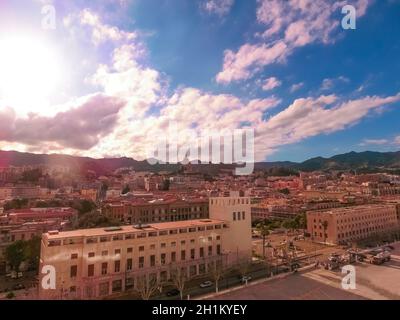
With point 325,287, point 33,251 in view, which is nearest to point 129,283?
point 33,251

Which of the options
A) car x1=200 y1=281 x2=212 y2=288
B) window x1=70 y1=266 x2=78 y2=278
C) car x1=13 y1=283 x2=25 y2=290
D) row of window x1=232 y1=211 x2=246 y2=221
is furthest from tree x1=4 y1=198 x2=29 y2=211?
car x1=200 y1=281 x2=212 y2=288

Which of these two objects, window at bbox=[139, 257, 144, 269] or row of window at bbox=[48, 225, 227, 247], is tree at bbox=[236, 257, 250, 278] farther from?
window at bbox=[139, 257, 144, 269]

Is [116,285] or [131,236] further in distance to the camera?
[131,236]

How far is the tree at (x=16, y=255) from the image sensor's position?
153 ft

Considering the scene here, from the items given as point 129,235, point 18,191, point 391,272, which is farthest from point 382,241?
point 18,191

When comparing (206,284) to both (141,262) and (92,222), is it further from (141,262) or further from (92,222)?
(92,222)

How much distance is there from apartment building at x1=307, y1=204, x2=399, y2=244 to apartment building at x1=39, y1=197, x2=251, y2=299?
2647cm

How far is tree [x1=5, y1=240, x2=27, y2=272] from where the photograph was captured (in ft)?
153

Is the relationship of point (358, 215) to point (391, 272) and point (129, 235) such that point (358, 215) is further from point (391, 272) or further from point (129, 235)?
A: point (129, 235)

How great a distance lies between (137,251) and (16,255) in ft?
68.4

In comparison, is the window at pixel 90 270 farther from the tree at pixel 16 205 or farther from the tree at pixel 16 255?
the tree at pixel 16 205

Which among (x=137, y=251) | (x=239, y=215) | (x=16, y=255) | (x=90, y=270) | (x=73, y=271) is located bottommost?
(x=16, y=255)

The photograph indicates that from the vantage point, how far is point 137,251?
4028 centimetres
